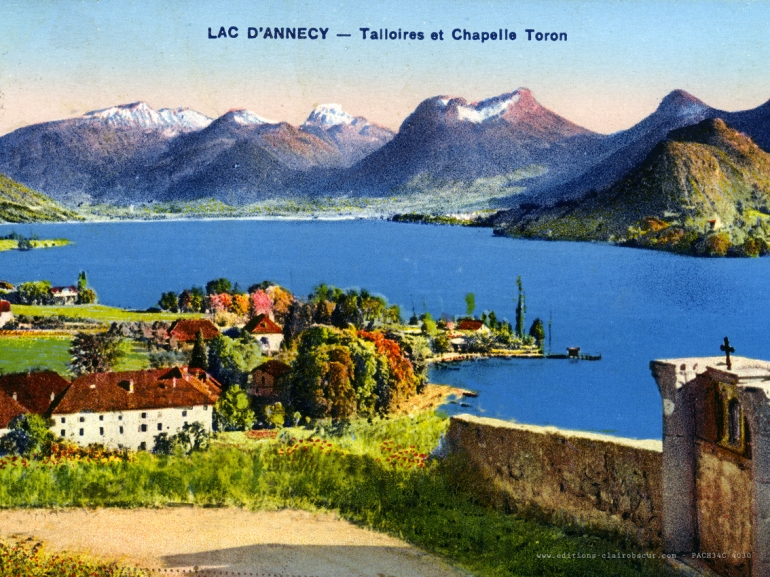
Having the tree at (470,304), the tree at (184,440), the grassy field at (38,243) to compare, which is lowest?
the tree at (184,440)

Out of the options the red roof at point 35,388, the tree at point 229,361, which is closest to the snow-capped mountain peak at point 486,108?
the tree at point 229,361

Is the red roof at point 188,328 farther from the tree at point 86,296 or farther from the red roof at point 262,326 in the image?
the tree at point 86,296

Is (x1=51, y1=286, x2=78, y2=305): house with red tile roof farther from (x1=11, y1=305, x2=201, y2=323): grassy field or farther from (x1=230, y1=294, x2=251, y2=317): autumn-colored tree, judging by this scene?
(x1=230, y1=294, x2=251, y2=317): autumn-colored tree

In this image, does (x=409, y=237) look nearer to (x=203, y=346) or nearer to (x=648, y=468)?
(x=203, y=346)

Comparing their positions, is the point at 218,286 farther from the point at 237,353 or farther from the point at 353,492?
the point at 353,492

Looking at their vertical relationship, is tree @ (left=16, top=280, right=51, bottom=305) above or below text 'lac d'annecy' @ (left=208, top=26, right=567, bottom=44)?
below

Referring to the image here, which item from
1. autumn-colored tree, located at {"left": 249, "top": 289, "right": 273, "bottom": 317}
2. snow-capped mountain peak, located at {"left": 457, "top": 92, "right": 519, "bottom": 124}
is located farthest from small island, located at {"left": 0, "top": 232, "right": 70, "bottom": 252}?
snow-capped mountain peak, located at {"left": 457, "top": 92, "right": 519, "bottom": 124}
